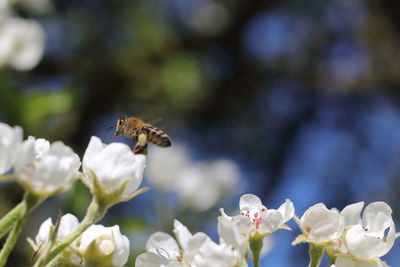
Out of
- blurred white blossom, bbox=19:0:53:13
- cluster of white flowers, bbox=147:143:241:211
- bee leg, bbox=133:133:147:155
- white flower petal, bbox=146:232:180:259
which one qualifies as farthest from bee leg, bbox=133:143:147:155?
blurred white blossom, bbox=19:0:53:13

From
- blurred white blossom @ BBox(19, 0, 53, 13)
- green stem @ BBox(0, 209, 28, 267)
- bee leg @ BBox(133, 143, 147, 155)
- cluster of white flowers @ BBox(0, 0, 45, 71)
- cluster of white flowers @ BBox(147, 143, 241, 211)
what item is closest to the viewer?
green stem @ BBox(0, 209, 28, 267)

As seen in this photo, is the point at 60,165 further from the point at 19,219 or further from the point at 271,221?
the point at 271,221

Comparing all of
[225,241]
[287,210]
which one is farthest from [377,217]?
[225,241]

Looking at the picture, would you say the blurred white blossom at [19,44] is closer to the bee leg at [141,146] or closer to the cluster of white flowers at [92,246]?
the bee leg at [141,146]

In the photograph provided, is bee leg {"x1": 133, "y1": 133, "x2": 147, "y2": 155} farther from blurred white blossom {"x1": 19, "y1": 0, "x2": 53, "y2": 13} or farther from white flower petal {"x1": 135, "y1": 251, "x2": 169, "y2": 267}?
blurred white blossom {"x1": 19, "y1": 0, "x2": 53, "y2": 13}

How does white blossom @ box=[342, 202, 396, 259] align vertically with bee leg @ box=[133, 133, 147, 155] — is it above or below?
above

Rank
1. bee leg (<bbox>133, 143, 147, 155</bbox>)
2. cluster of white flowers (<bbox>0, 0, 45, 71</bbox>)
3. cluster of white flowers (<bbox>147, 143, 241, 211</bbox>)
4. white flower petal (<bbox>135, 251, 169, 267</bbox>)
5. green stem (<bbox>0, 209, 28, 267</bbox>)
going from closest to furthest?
green stem (<bbox>0, 209, 28, 267</bbox>) → white flower petal (<bbox>135, 251, 169, 267</bbox>) → bee leg (<bbox>133, 143, 147, 155</bbox>) → cluster of white flowers (<bbox>0, 0, 45, 71</bbox>) → cluster of white flowers (<bbox>147, 143, 241, 211</bbox>)

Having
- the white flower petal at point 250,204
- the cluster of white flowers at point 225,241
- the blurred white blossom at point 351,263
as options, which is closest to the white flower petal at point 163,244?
the cluster of white flowers at point 225,241
